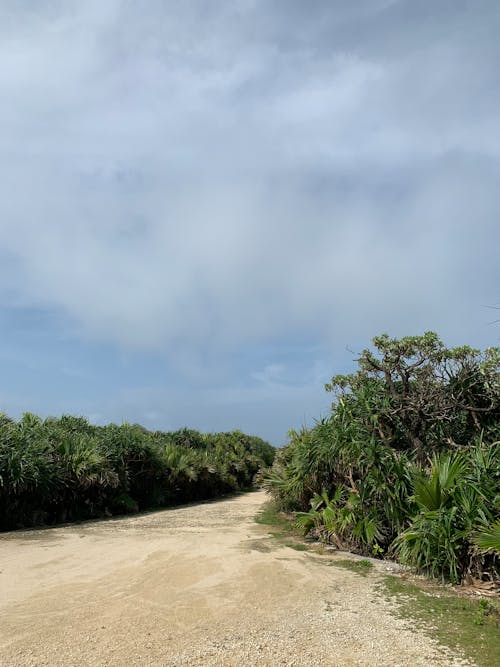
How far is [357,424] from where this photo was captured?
9.16 m

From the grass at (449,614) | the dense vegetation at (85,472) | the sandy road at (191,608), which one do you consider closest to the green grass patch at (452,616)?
the grass at (449,614)

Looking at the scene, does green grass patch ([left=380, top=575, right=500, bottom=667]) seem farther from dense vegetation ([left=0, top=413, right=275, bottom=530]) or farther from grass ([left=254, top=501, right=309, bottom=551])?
dense vegetation ([left=0, top=413, right=275, bottom=530])

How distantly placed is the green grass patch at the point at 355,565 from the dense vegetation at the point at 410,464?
39cm

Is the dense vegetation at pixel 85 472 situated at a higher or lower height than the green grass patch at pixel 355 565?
higher

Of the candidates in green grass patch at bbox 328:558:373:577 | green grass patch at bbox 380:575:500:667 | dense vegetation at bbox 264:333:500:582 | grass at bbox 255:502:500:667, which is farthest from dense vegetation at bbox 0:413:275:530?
green grass patch at bbox 380:575:500:667

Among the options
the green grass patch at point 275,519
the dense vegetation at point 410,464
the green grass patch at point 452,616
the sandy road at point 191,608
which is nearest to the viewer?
the sandy road at point 191,608

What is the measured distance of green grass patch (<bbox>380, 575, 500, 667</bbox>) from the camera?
4.42 metres

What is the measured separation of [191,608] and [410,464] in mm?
3949

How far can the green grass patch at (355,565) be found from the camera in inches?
277

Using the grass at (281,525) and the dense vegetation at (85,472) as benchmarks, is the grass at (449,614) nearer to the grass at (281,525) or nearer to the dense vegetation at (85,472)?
the grass at (281,525)

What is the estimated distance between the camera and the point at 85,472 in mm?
11391

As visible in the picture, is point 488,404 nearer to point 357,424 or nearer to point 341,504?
point 357,424

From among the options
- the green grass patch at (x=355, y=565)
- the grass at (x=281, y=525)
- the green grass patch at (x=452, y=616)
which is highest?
the grass at (x=281, y=525)

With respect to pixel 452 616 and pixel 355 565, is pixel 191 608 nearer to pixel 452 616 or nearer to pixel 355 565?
pixel 452 616
